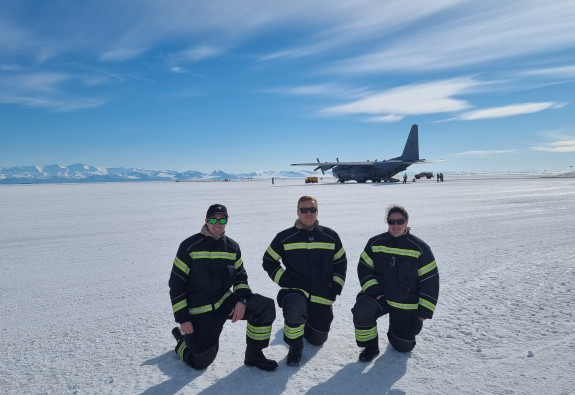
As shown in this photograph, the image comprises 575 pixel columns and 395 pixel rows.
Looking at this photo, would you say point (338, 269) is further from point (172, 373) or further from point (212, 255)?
point (172, 373)

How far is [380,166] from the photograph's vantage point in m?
50.8

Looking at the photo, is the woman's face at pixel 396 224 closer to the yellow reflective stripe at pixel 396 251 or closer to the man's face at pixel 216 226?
the yellow reflective stripe at pixel 396 251

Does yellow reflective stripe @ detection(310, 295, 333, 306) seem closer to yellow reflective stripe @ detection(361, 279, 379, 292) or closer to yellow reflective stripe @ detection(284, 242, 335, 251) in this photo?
yellow reflective stripe @ detection(361, 279, 379, 292)

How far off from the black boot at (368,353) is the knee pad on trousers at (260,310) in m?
1.00

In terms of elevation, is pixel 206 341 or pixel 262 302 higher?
pixel 262 302

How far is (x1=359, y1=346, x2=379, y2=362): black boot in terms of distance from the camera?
398 cm

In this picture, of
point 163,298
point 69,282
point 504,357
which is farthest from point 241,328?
point 69,282

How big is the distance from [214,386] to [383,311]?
1931 millimetres

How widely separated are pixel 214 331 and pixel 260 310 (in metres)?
0.52

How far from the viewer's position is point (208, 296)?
4020mm

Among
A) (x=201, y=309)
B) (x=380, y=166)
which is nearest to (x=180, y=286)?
(x=201, y=309)

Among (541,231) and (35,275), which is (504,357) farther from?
(541,231)

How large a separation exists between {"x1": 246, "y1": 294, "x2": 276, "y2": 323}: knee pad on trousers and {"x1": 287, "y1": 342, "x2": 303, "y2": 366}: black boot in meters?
0.38

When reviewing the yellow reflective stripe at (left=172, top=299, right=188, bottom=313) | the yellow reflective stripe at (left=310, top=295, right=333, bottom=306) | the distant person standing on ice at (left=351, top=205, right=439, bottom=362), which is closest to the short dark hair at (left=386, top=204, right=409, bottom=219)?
the distant person standing on ice at (left=351, top=205, right=439, bottom=362)
